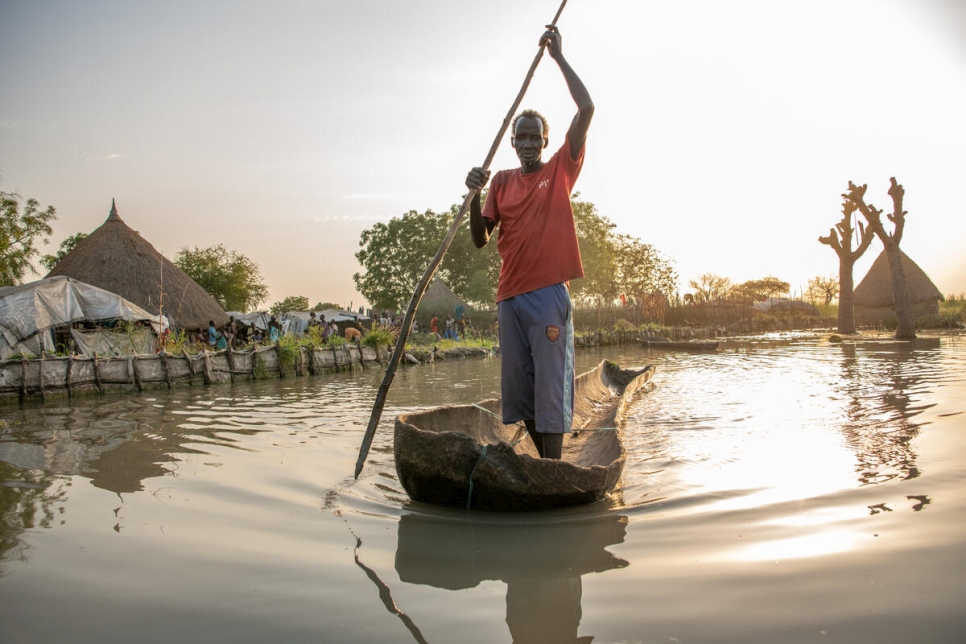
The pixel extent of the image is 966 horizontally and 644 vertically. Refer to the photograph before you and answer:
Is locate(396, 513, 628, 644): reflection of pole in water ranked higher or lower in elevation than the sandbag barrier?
lower

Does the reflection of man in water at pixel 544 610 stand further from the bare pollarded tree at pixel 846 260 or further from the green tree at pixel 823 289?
the green tree at pixel 823 289

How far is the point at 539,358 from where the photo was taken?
2672 mm

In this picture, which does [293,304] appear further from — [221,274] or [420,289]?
[420,289]

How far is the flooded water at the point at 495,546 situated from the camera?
1.42m

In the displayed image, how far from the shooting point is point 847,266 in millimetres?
19000

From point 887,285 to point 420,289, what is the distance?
1044 inches

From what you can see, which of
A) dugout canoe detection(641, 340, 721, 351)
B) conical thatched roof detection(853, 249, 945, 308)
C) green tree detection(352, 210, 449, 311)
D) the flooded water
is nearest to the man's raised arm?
the flooded water

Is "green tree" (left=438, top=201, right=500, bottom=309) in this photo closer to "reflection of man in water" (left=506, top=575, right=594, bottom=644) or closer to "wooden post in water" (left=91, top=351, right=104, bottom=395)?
"wooden post in water" (left=91, top=351, right=104, bottom=395)

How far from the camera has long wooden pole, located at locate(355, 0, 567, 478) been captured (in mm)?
2934

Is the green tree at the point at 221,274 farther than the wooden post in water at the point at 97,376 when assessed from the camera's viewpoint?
Yes

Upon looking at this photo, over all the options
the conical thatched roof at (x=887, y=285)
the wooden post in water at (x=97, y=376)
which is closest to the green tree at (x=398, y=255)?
the conical thatched roof at (x=887, y=285)

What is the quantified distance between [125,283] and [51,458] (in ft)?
46.9

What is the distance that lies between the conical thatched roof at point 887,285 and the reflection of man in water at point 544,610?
26.5 metres

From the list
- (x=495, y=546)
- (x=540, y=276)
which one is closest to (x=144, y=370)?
(x=540, y=276)
